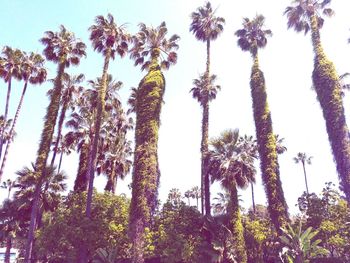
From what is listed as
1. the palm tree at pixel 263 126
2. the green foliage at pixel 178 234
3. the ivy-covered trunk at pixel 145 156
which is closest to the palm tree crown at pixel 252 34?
the palm tree at pixel 263 126

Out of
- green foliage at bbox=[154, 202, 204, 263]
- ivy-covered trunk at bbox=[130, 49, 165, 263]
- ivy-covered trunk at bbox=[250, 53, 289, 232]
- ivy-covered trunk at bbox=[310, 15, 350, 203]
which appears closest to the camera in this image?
ivy-covered trunk at bbox=[310, 15, 350, 203]

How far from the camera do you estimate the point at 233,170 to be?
1030 inches

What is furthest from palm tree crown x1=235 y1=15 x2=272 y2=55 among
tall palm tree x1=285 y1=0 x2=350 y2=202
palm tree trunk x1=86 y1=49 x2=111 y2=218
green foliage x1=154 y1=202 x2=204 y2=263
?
green foliage x1=154 y1=202 x2=204 y2=263

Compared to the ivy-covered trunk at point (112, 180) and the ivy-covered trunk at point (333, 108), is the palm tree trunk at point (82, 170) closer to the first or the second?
the ivy-covered trunk at point (112, 180)

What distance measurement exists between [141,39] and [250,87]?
37.8 ft

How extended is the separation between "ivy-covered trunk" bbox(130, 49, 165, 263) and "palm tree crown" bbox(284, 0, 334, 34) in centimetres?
1402

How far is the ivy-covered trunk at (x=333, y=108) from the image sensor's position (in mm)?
21250

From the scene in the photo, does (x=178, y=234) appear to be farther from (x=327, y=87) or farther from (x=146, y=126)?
(x=327, y=87)

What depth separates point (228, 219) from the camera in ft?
83.8

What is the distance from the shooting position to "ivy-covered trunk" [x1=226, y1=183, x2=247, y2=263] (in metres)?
23.8

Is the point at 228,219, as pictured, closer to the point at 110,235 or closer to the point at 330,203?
the point at 110,235

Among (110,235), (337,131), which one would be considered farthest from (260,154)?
(110,235)

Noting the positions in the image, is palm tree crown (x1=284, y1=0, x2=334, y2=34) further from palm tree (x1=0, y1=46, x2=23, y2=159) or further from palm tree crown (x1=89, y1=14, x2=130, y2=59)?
palm tree (x1=0, y1=46, x2=23, y2=159)

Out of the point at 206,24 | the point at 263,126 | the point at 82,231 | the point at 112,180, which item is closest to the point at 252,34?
the point at 206,24
